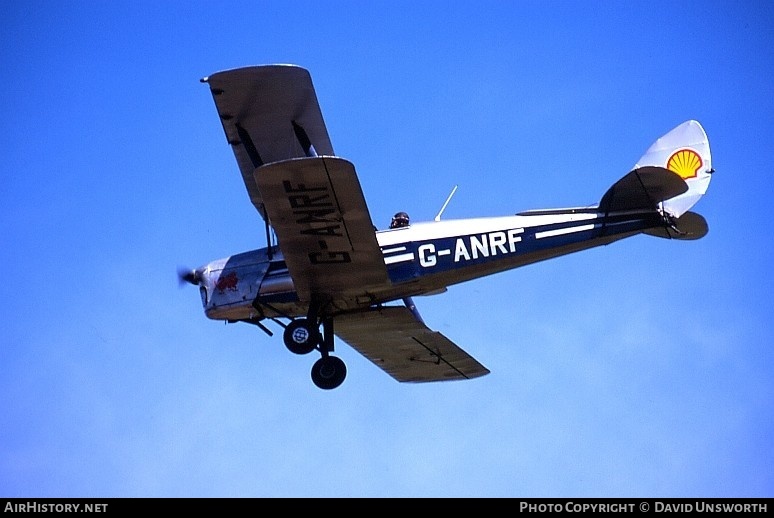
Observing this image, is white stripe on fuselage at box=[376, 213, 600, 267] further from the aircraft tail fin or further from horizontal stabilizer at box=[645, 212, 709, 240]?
horizontal stabilizer at box=[645, 212, 709, 240]

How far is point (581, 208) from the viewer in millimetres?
13055

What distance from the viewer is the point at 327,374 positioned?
13727 mm

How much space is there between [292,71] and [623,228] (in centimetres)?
437

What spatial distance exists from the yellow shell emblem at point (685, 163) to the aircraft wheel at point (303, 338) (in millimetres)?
4883

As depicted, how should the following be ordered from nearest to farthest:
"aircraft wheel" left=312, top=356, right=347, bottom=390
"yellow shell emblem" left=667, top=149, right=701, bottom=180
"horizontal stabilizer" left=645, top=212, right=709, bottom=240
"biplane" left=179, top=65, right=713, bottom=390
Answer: "biplane" left=179, top=65, right=713, bottom=390
"horizontal stabilizer" left=645, top=212, right=709, bottom=240
"yellow shell emblem" left=667, top=149, right=701, bottom=180
"aircraft wheel" left=312, top=356, right=347, bottom=390

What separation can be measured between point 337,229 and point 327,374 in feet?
7.28

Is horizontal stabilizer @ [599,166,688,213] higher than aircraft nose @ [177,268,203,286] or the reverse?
higher

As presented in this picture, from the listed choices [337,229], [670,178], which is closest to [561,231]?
[670,178]

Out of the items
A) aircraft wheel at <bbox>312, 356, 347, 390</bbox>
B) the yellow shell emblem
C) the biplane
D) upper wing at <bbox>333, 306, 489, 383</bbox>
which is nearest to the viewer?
the biplane

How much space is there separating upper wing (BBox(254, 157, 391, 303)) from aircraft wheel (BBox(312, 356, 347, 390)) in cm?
88

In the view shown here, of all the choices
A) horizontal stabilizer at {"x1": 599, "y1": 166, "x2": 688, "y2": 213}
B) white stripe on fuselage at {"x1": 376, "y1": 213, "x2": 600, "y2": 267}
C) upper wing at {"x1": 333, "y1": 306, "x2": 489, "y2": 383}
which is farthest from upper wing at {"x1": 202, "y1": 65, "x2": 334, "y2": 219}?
horizontal stabilizer at {"x1": 599, "y1": 166, "x2": 688, "y2": 213}

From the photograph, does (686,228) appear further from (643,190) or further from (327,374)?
(327,374)

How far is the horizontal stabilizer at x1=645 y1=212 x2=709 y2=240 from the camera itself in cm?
1267
